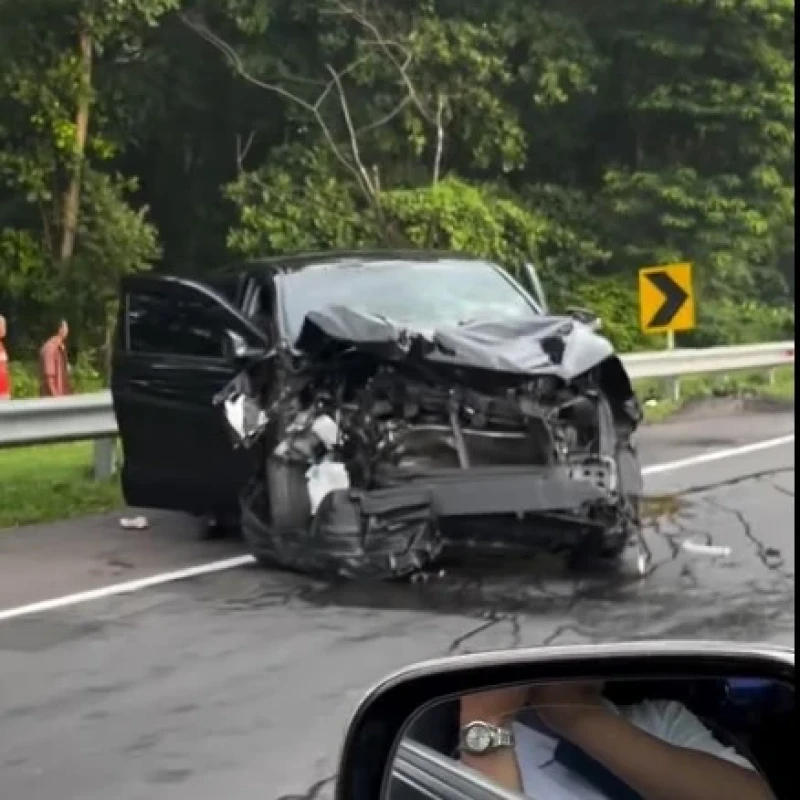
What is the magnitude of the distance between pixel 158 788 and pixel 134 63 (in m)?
25.9

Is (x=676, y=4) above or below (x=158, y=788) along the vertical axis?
above

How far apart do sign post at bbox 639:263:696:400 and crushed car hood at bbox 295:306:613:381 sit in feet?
33.5

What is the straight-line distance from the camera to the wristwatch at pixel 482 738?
260cm

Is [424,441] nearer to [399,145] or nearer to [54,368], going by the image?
[54,368]

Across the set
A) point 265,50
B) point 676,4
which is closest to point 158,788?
point 265,50

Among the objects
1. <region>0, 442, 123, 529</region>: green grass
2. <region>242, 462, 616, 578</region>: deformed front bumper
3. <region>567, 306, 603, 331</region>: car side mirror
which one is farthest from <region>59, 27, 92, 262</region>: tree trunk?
<region>242, 462, 616, 578</region>: deformed front bumper

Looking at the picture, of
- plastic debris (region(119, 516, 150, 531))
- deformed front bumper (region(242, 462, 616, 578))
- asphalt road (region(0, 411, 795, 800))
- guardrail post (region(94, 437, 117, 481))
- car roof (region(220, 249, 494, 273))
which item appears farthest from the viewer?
guardrail post (region(94, 437, 117, 481))

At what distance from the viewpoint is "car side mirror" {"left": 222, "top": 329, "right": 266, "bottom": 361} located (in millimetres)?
10039

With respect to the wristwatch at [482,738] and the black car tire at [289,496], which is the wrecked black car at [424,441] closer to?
the black car tire at [289,496]

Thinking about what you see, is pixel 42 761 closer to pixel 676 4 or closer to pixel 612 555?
pixel 612 555

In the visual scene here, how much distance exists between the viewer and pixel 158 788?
582 cm

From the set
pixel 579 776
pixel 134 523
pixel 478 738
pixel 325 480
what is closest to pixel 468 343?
pixel 325 480

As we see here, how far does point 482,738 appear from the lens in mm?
2621

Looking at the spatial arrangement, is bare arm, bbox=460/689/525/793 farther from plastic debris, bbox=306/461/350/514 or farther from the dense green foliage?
the dense green foliage
